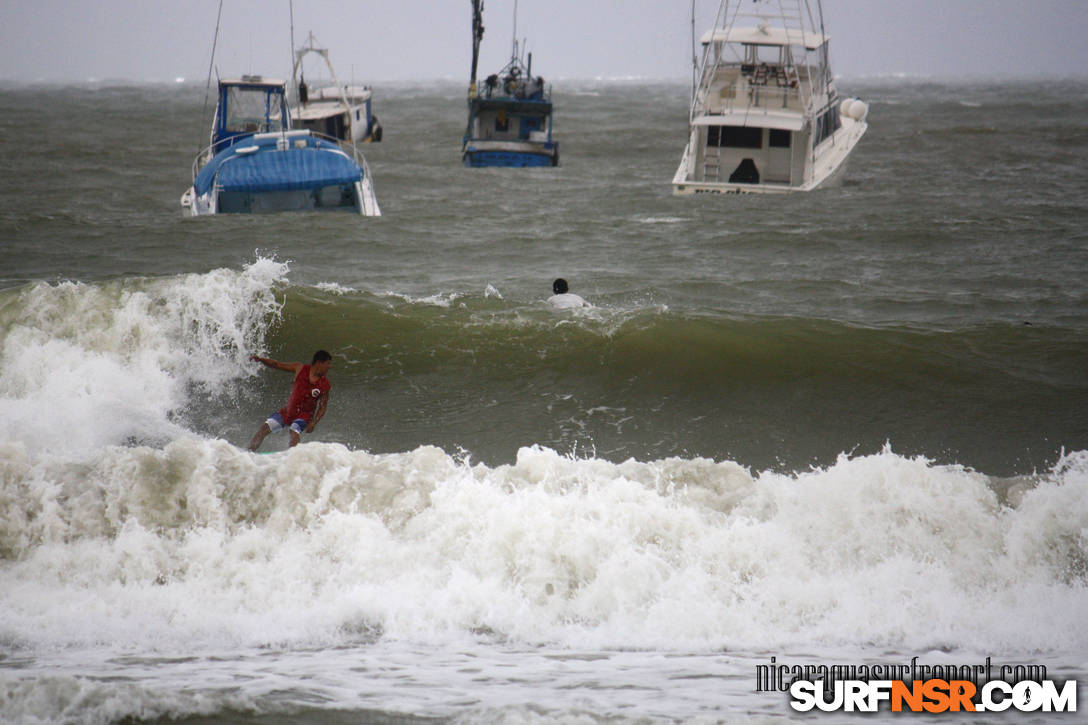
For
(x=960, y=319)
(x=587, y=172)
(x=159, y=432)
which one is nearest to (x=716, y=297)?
(x=960, y=319)

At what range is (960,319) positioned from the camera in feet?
39.0

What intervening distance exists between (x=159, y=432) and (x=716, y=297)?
7558 mm

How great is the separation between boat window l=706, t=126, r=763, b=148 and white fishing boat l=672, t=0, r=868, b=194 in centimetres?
2

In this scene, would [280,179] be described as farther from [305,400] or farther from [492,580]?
[492,580]

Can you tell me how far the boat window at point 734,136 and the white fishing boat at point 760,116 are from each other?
0.07 ft

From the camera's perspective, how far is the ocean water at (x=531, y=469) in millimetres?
5148

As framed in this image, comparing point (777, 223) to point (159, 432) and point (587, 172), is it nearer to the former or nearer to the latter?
point (587, 172)

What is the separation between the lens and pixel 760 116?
19219 mm

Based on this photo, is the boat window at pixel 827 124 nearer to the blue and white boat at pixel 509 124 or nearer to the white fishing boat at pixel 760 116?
the white fishing boat at pixel 760 116

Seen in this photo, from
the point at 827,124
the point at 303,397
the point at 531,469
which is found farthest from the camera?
the point at 827,124

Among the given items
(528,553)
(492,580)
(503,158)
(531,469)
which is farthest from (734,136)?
(492,580)

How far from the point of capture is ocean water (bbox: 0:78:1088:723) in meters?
5.15

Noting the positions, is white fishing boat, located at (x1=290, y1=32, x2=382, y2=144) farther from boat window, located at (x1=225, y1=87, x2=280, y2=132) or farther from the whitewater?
the whitewater

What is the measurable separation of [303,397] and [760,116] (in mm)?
13871
